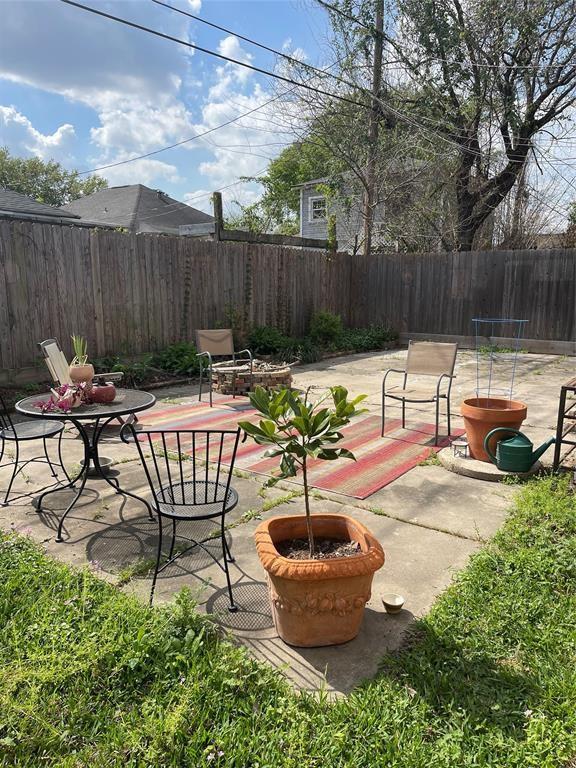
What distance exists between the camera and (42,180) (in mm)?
37719

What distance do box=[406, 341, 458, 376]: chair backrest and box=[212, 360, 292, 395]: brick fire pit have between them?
68.2 inches

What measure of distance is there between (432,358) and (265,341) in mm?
4359

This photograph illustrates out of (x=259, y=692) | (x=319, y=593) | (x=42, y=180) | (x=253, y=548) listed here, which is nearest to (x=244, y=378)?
(x=253, y=548)

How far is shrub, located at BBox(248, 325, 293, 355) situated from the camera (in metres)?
8.92

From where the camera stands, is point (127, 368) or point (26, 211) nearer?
point (127, 368)

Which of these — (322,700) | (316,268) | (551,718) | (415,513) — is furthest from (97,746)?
(316,268)

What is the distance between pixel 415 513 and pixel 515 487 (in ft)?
2.74

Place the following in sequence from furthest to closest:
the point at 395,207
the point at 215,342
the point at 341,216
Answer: the point at 341,216 → the point at 395,207 → the point at 215,342

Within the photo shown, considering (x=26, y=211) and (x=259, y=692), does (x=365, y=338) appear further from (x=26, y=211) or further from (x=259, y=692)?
(x=259, y=692)

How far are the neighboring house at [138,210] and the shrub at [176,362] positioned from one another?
37.5ft

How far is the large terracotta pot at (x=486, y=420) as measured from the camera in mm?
3666

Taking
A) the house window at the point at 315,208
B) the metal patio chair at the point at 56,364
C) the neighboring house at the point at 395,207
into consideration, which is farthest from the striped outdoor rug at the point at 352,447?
the house window at the point at 315,208

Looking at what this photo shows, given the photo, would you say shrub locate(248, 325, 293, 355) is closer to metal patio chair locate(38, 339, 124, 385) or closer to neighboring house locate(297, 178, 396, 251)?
neighboring house locate(297, 178, 396, 251)

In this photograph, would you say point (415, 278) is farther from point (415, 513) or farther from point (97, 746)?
point (97, 746)
